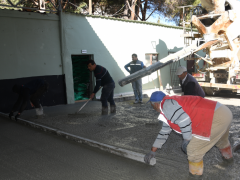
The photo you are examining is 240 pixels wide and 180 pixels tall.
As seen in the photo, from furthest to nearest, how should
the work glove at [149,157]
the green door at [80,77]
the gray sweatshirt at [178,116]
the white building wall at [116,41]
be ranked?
the green door at [80,77] → the white building wall at [116,41] → the work glove at [149,157] → the gray sweatshirt at [178,116]

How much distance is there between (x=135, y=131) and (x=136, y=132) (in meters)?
0.09

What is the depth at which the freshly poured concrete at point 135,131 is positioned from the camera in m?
3.64

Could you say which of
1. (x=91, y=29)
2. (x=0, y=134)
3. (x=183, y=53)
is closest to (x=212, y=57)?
(x=183, y=53)

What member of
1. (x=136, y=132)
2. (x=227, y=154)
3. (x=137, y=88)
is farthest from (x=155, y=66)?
(x=227, y=154)

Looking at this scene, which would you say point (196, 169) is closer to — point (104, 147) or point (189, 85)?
point (104, 147)

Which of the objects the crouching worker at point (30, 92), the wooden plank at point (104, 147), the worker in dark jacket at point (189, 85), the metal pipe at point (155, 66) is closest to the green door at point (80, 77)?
the metal pipe at point (155, 66)

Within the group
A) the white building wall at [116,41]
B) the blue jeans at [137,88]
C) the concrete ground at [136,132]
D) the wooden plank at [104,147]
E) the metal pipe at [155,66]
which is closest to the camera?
the concrete ground at [136,132]

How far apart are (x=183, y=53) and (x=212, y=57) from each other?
4.74 ft

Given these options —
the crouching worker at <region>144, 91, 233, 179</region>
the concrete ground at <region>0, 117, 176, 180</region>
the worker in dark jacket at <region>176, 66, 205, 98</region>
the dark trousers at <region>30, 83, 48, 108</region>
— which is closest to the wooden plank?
the concrete ground at <region>0, 117, 176, 180</region>

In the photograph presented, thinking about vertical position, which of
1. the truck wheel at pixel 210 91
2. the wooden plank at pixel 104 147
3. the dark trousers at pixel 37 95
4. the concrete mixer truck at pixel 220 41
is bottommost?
the truck wheel at pixel 210 91

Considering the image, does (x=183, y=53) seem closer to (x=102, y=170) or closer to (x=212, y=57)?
(x=212, y=57)

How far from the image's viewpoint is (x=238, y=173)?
3.34m

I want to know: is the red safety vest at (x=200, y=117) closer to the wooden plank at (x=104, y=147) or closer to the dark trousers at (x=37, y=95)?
the wooden plank at (x=104, y=147)

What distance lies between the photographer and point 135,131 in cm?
574
